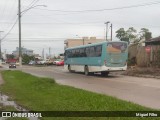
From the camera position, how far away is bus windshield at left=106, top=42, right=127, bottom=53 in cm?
3188

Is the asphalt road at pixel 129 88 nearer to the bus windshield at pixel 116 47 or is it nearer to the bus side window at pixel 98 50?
the bus windshield at pixel 116 47

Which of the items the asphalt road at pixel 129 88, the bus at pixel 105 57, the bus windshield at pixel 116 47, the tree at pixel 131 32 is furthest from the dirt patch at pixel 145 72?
the tree at pixel 131 32

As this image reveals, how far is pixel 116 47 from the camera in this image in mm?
32062

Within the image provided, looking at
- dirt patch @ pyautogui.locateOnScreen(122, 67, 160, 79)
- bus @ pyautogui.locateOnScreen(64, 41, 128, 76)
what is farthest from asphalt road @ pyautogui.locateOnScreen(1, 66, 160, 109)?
dirt patch @ pyautogui.locateOnScreen(122, 67, 160, 79)

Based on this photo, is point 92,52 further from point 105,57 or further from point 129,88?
point 129,88

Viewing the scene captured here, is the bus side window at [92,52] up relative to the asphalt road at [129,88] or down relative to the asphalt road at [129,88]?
up

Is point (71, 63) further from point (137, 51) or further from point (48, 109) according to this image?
point (48, 109)

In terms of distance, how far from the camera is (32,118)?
10.9 m

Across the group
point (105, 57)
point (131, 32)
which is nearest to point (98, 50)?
point (105, 57)

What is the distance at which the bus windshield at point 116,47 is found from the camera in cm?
3188

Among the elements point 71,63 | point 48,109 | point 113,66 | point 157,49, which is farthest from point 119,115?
point 71,63

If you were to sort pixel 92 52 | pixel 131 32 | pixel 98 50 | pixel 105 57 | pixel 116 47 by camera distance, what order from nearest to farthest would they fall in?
1. pixel 105 57
2. pixel 116 47
3. pixel 98 50
4. pixel 92 52
5. pixel 131 32

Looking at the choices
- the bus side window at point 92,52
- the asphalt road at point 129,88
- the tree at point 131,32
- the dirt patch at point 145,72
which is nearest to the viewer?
the asphalt road at point 129,88

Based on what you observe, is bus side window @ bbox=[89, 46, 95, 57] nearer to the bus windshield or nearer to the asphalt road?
the bus windshield
